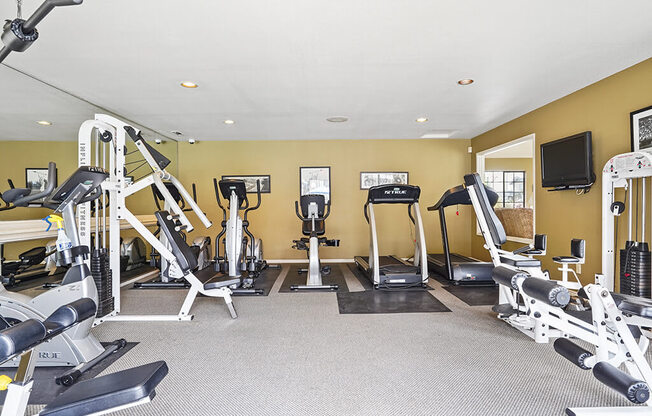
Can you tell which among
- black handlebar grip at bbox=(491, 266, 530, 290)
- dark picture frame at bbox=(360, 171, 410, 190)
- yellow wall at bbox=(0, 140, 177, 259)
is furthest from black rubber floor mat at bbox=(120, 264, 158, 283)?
black handlebar grip at bbox=(491, 266, 530, 290)

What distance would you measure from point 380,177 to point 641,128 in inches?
162

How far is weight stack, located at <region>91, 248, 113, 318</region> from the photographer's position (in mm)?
3119

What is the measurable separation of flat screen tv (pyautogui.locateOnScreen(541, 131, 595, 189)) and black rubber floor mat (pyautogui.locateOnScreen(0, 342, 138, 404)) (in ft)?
16.5

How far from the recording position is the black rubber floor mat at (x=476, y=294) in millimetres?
3887

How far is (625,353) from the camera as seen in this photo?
1768 mm

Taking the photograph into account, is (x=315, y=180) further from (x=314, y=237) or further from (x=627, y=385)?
(x=627, y=385)

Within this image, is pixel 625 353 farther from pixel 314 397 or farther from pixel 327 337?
pixel 327 337

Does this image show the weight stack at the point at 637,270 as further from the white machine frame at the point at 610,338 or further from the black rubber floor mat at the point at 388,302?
the black rubber floor mat at the point at 388,302

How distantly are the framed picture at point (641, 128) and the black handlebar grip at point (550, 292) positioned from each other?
263 centimetres

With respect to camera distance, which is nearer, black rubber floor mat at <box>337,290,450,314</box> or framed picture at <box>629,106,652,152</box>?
framed picture at <box>629,106,652,152</box>

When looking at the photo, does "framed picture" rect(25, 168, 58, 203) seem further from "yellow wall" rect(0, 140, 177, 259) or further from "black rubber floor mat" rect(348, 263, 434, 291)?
"black rubber floor mat" rect(348, 263, 434, 291)

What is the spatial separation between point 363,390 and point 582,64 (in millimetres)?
3699

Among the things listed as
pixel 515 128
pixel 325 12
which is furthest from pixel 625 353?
pixel 515 128

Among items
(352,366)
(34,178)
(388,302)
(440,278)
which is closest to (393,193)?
(388,302)
